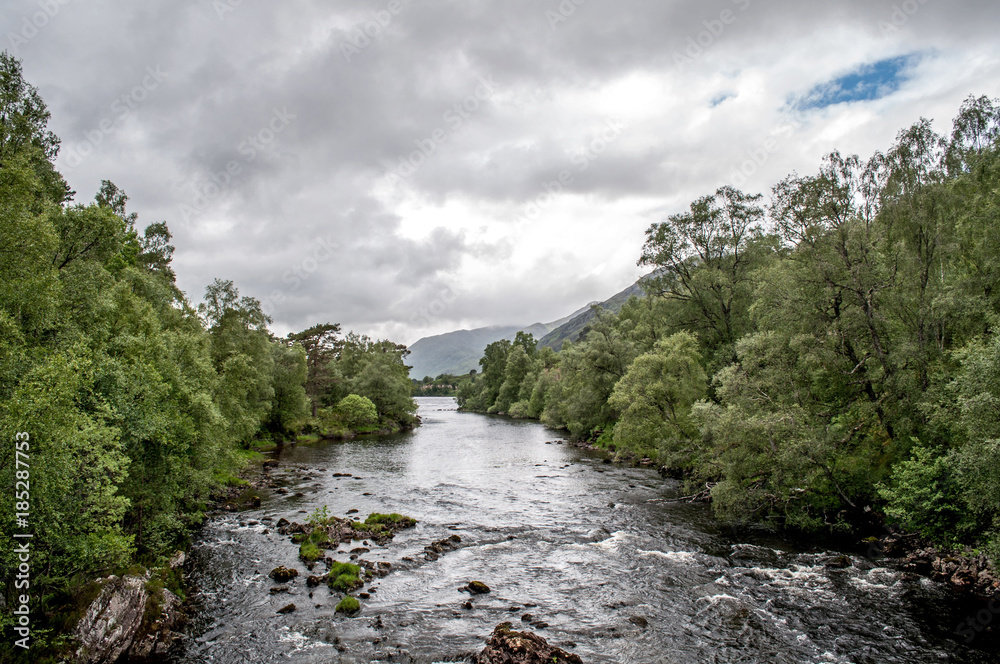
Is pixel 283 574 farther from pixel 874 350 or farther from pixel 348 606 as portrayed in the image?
pixel 874 350

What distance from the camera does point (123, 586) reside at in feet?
51.9

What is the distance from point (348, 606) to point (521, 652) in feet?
24.4

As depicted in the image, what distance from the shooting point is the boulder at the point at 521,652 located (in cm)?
1421

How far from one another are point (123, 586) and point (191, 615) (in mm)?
3138

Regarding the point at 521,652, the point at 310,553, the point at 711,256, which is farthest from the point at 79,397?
the point at 711,256

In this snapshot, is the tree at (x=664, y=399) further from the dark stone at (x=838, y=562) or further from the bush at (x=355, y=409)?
the bush at (x=355, y=409)

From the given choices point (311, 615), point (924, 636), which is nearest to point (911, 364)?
point (924, 636)

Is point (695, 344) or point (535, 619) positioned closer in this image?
point (535, 619)

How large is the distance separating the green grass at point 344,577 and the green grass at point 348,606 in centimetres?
144

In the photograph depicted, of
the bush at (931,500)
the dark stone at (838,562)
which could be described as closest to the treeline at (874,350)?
the bush at (931,500)

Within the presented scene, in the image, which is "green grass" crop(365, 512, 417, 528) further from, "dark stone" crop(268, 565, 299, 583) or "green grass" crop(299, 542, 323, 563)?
"dark stone" crop(268, 565, 299, 583)

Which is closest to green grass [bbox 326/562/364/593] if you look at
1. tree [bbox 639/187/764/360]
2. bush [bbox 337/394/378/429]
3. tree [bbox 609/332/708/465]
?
tree [bbox 609/332/708/465]

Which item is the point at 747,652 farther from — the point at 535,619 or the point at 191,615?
the point at 191,615

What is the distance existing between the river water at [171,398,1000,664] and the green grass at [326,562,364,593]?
51cm
